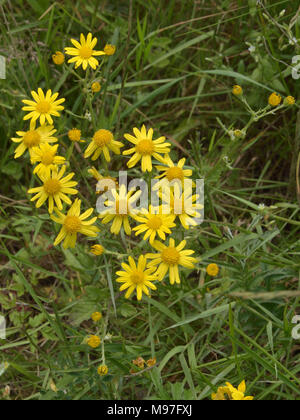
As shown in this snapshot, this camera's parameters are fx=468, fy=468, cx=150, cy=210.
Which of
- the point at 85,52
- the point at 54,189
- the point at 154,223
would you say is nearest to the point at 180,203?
the point at 154,223

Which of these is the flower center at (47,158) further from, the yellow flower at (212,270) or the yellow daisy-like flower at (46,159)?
the yellow flower at (212,270)

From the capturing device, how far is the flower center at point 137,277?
187cm

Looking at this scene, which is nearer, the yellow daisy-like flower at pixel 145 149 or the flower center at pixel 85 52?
the yellow daisy-like flower at pixel 145 149

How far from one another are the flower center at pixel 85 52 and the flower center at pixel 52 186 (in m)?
0.59

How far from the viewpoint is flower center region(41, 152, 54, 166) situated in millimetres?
A: 1863

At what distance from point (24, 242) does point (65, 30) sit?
51.7 inches

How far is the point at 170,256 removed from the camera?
6.14 ft

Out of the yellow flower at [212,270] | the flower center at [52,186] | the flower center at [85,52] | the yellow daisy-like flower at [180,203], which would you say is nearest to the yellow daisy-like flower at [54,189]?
the flower center at [52,186]

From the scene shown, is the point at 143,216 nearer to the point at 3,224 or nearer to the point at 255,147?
the point at 3,224

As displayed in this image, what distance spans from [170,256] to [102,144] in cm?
55

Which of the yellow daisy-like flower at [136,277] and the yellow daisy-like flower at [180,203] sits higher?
the yellow daisy-like flower at [180,203]

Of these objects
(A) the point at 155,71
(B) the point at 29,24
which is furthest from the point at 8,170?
(A) the point at 155,71

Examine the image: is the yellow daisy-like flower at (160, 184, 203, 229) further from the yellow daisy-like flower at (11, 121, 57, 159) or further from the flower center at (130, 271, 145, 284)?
the yellow daisy-like flower at (11, 121, 57, 159)

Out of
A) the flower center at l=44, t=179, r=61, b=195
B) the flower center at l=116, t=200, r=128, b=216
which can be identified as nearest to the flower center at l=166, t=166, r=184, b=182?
the flower center at l=116, t=200, r=128, b=216
